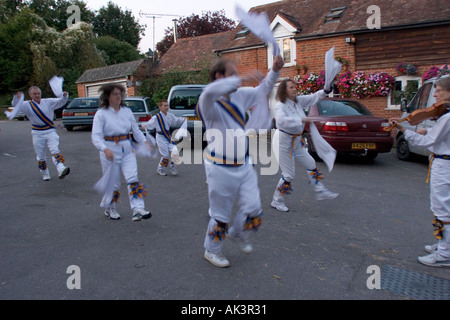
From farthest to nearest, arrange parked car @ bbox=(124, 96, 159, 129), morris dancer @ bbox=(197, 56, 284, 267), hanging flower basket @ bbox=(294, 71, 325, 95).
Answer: hanging flower basket @ bbox=(294, 71, 325, 95), parked car @ bbox=(124, 96, 159, 129), morris dancer @ bbox=(197, 56, 284, 267)

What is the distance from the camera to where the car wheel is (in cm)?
1016

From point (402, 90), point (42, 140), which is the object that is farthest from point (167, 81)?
point (42, 140)

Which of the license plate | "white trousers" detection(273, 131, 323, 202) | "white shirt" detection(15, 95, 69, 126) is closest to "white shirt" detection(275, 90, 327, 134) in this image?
"white trousers" detection(273, 131, 323, 202)

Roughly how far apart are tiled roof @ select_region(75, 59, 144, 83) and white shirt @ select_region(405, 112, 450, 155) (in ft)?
83.2

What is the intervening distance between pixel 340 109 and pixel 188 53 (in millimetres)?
20577

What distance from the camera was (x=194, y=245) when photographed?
439 centimetres

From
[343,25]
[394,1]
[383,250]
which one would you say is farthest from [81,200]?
[394,1]

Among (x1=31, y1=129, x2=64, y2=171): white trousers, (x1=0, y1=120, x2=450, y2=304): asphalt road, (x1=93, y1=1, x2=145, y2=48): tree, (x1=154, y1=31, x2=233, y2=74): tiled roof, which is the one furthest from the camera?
(x1=93, y1=1, x2=145, y2=48): tree

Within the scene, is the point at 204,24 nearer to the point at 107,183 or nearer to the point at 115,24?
the point at 115,24

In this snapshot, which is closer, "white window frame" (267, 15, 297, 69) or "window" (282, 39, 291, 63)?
"white window frame" (267, 15, 297, 69)

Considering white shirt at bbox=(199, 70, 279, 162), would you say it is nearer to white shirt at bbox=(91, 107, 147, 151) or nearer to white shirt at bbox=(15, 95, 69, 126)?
white shirt at bbox=(91, 107, 147, 151)

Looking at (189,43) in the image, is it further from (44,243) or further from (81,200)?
(44,243)

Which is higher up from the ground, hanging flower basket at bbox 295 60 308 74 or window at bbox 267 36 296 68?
window at bbox 267 36 296 68
